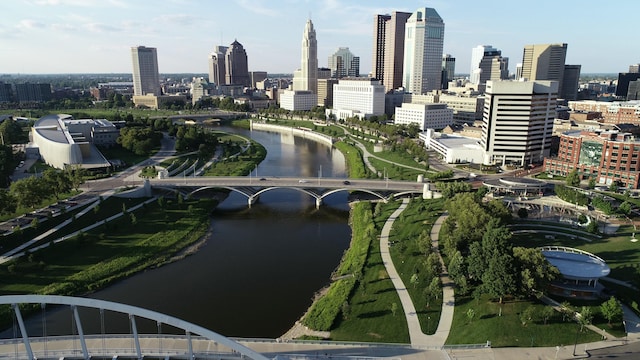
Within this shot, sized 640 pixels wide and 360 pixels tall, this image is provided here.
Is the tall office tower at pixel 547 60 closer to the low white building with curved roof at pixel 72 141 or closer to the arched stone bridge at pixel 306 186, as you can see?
the arched stone bridge at pixel 306 186

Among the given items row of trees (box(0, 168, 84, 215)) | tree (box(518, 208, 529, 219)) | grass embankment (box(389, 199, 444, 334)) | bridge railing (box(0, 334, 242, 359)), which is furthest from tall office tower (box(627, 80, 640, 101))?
bridge railing (box(0, 334, 242, 359))

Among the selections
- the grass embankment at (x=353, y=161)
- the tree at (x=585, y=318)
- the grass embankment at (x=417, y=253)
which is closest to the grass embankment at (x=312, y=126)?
the grass embankment at (x=353, y=161)

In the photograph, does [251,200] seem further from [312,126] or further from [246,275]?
[312,126]

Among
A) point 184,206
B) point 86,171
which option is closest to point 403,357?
point 184,206

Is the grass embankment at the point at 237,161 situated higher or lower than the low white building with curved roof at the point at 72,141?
lower

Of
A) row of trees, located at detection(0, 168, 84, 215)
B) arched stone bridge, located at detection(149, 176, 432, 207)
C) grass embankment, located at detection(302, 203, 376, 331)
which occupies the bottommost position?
grass embankment, located at detection(302, 203, 376, 331)

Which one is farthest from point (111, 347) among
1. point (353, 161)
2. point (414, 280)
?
point (353, 161)

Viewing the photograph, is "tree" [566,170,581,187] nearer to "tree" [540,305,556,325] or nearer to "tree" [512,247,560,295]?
"tree" [512,247,560,295]
